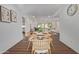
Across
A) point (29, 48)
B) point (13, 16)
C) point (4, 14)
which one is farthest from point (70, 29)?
point (4, 14)

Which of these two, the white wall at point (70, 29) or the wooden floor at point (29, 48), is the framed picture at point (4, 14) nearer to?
the wooden floor at point (29, 48)

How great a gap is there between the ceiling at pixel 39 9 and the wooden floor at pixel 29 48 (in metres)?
0.39

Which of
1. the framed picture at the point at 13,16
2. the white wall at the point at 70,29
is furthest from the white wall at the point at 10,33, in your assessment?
the white wall at the point at 70,29

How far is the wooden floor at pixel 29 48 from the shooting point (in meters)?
2.17

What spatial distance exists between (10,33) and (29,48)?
1.11ft

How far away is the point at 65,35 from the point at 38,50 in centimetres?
43

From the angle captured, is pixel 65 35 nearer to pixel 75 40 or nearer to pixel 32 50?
pixel 75 40

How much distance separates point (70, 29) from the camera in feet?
7.24

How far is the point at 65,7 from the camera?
2.16 m

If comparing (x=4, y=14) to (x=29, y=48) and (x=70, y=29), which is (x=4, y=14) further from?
(x=70, y=29)

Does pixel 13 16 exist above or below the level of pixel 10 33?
above

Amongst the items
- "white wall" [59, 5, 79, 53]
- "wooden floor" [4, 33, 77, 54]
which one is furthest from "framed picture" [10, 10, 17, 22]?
"white wall" [59, 5, 79, 53]
